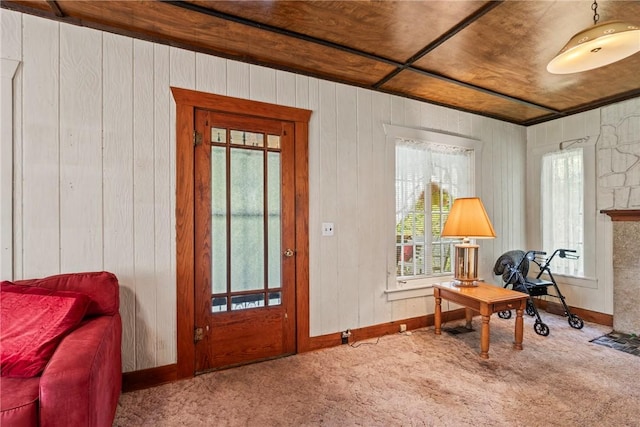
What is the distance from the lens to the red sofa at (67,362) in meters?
1.19

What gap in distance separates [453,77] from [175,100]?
2589 millimetres

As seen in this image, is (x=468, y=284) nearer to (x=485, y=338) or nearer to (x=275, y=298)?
(x=485, y=338)

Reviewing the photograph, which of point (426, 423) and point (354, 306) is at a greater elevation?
point (354, 306)

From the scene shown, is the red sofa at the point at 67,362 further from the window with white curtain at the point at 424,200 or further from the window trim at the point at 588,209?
the window trim at the point at 588,209

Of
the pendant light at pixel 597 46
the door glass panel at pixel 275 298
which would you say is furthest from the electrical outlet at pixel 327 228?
the pendant light at pixel 597 46

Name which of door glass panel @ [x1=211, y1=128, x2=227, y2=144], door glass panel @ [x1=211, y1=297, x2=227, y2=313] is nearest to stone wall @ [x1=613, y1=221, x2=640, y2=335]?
door glass panel @ [x1=211, y1=297, x2=227, y2=313]

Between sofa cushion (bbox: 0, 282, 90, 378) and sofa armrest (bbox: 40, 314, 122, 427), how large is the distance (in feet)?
0.24

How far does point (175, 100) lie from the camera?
2.38 meters

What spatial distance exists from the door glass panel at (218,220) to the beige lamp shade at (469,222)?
216 cm

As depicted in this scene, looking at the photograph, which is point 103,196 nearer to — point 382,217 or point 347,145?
point 347,145

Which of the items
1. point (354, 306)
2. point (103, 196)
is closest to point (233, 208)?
point (103, 196)

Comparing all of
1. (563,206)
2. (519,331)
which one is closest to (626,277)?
(563,206)

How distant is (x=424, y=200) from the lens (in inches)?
143

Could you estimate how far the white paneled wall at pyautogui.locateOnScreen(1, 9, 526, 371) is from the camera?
6.59 feet
